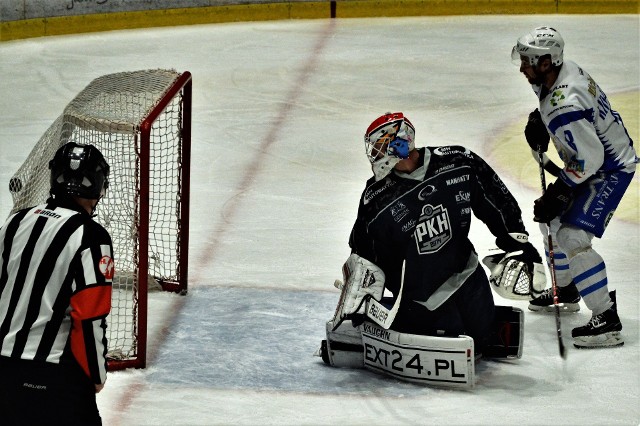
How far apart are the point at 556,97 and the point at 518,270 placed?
67 cm

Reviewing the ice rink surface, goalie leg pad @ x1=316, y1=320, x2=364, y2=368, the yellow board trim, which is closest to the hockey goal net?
the ice rink surface

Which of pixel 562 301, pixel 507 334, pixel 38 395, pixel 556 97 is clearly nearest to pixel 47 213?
pixel 38 395

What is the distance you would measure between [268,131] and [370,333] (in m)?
3.77

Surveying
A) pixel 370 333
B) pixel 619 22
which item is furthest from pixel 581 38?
pixel 370 333

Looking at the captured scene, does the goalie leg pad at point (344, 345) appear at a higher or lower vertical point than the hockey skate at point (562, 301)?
higher

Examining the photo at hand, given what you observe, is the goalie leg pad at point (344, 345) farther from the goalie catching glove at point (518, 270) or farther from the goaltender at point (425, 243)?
the goalie catching glove at point (518, 270)

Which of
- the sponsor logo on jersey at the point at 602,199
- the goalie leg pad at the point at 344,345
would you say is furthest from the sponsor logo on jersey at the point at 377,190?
the sponsor logo on jersey at the point at 602,199

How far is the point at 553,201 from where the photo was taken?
483cm

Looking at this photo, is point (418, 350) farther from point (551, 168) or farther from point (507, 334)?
point (551, 168)

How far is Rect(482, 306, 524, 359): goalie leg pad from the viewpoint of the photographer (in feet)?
15.3

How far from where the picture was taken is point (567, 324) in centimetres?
520

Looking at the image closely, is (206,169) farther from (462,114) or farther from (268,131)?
(462,114)

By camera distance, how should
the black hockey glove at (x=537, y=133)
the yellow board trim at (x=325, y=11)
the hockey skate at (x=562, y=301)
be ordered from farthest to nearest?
the yellow board trim at (x=325, y=11)
the hockey skate at (x=562, y=301)
the black hockey glove at (x=537, y=133)

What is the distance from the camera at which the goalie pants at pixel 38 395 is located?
3.02m
